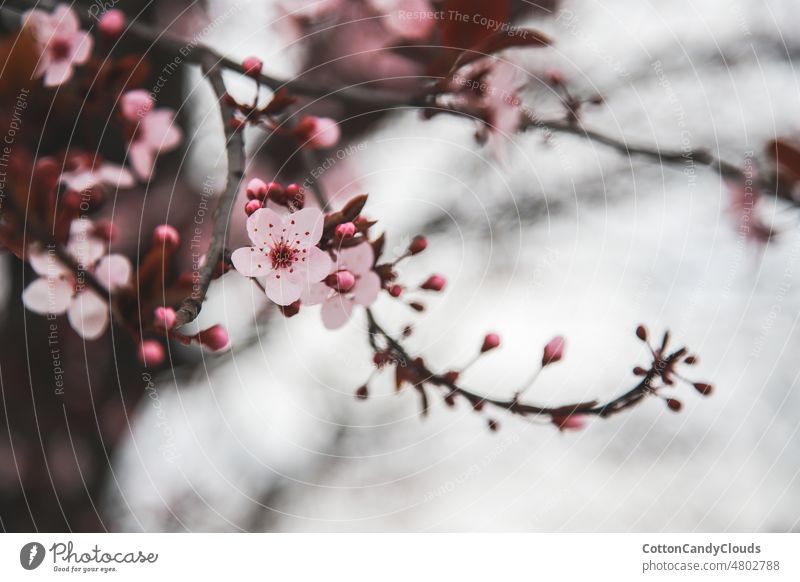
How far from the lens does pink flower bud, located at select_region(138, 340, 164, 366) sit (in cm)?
44

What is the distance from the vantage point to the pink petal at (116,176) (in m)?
0.47

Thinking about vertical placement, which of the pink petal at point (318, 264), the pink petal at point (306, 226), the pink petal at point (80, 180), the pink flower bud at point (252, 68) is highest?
the pink flower bud at point (252, 68)

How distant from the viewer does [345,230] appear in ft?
1.25

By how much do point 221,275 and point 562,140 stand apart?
30 centimetres

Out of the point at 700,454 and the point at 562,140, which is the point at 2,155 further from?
the point at 700,454

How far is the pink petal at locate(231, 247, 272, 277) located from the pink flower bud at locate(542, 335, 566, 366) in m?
0.23

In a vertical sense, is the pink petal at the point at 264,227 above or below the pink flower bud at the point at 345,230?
above

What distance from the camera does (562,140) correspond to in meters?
0.51

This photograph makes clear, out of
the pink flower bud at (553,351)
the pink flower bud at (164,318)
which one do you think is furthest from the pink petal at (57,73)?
the pink flower bud at (553,351)

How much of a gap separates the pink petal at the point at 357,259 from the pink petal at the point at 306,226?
0.8 inches

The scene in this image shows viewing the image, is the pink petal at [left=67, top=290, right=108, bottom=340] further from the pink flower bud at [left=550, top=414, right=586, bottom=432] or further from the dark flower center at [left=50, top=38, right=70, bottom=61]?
the pink flower bud at [left=550, top=414, right=586, bottom=432]

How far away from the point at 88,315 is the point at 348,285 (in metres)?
0.22

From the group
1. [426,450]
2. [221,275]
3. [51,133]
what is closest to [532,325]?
[426,450]

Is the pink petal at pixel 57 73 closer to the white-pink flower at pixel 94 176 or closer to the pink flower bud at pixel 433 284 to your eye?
the white-pink flower at pixel 94 176
